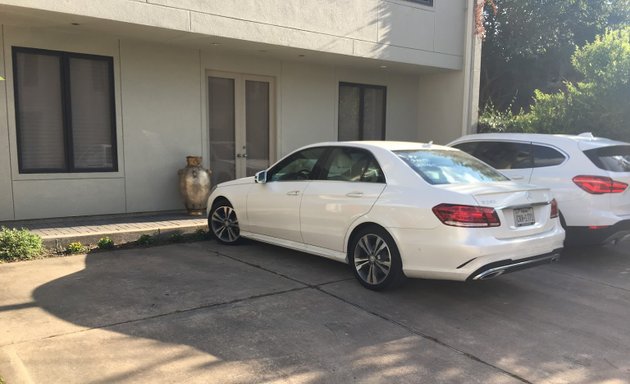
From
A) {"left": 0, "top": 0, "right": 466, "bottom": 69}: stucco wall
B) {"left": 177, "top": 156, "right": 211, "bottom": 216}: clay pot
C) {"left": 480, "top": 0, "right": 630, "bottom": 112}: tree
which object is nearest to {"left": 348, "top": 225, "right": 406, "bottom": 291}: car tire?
{"left": 177, "top": 156, "right": 211, "bottom": 216}: clay pot

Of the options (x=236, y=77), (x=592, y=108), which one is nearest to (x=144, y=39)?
(x=236, y=77)

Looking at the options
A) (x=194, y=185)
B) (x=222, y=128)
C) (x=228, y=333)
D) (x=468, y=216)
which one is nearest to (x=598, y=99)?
(x=468, y=216)

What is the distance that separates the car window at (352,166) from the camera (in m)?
5.59

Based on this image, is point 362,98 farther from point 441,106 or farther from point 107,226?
point 107,226

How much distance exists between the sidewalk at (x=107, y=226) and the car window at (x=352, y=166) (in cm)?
303

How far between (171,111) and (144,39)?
1321mm

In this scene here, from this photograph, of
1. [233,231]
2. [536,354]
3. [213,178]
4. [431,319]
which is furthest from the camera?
[213,178]

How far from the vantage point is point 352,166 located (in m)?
5.88

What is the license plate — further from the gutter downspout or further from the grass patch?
the gutter downspout

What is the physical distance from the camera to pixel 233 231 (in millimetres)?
7414

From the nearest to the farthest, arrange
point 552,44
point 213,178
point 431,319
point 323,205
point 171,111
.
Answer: point 431,319
point 323,205
point 171,111
point 213,178
point 552,44

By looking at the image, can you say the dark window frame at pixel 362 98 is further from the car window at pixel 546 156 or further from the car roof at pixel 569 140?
the car window at pixel 546 156

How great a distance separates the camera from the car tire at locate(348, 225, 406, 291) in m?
5.15

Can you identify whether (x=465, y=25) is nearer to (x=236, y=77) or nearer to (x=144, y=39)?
(x=236, y=77)
